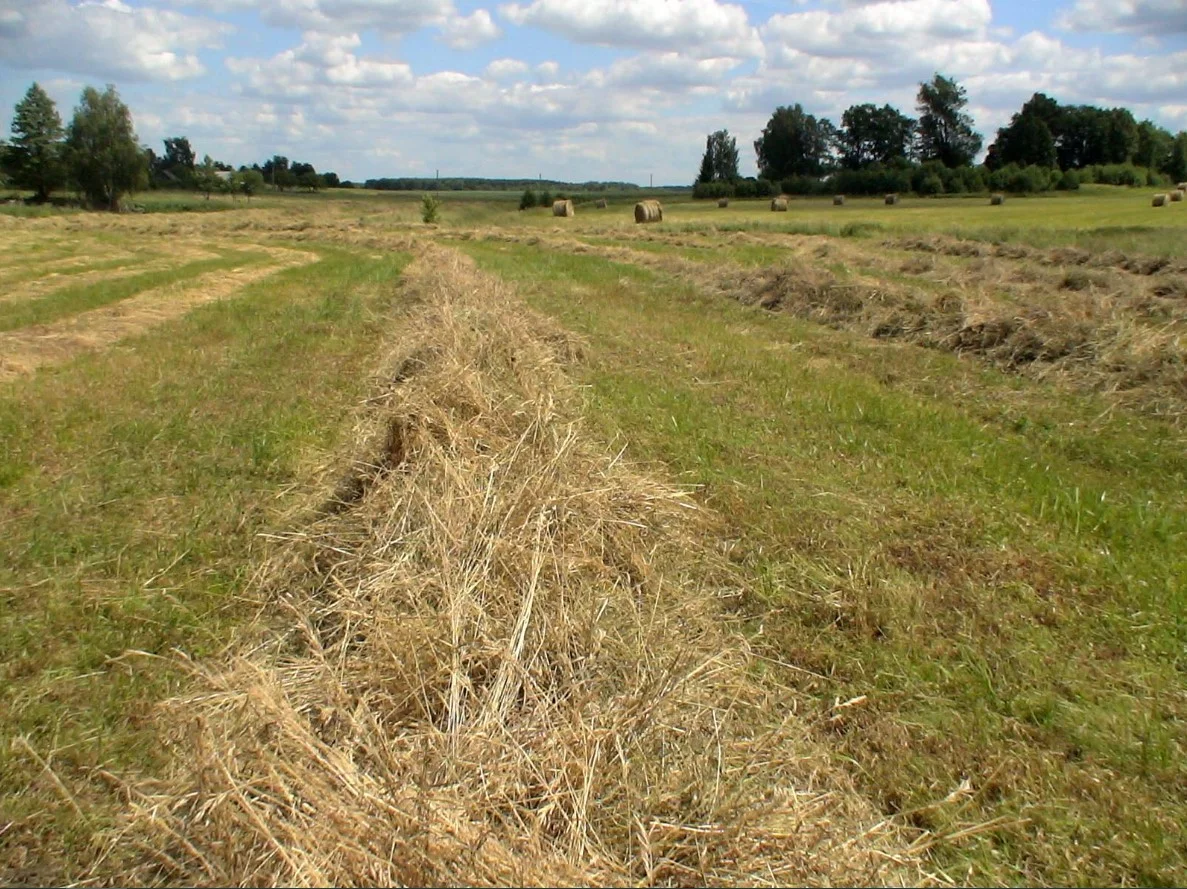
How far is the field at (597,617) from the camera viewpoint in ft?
9.18

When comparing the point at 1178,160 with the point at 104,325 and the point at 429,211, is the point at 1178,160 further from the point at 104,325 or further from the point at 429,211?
the point at 104,325

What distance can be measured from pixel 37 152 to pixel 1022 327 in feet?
303

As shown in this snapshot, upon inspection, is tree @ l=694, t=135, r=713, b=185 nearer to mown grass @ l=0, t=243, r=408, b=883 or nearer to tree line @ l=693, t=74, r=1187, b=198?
tree line @ l=693, t=74, r=1187, b=198

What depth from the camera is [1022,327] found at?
1102 cm

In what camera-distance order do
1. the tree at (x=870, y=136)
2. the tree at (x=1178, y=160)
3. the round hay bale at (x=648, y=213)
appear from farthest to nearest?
the tree at (x=870, y=136) → the tree at (x=1178, y=160) → the round hay bale at (x=648, y=213)

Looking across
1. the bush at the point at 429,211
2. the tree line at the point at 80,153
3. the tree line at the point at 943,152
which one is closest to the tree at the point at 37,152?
the tree line at the point at 80,153

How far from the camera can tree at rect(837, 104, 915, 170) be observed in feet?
320

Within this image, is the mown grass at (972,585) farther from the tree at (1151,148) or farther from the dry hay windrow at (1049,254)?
the tree at (1151,148)

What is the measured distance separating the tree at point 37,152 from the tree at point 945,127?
82234 millimetres

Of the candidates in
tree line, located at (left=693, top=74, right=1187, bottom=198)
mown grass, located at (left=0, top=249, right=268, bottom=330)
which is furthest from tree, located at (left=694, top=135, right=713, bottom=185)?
mown grass, located at (left=0, top=249, right=268, bottom=330)

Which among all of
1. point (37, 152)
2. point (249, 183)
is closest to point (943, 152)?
point (249, 183)

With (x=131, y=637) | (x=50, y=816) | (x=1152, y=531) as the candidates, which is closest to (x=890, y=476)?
(x=1152, y=531)

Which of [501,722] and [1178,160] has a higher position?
[1178,160]

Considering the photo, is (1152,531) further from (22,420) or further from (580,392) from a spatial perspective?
(22,420)
